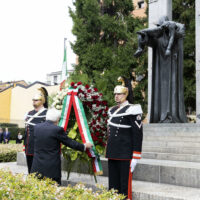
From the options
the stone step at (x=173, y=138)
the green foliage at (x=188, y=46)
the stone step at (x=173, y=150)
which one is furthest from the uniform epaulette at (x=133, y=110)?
the green foliage at (x=188, y=46)

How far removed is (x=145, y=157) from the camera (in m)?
6.55

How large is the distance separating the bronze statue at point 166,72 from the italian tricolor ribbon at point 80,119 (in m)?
3.12

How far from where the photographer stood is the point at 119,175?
4.49 metres

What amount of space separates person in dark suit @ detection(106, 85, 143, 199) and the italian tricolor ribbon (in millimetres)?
696

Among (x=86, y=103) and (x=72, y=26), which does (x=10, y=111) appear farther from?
(x=86, y=103)

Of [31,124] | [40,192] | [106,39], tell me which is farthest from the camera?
[106,39]

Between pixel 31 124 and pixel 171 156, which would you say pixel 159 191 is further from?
pixel 31 124

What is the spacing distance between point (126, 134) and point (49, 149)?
111 centimetres

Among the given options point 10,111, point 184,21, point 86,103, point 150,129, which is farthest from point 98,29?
point 10,111

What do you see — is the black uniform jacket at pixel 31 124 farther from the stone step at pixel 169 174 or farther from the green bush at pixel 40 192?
the green bush at pixel 40 192

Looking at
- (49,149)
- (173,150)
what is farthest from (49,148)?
(173,150)

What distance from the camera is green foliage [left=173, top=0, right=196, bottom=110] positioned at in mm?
15320

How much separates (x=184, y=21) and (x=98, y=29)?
6.36 meters

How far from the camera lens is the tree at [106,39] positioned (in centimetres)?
1855
